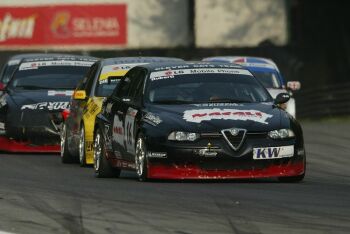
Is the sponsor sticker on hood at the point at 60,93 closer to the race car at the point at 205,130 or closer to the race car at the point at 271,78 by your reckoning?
the race car at the point at 271,78

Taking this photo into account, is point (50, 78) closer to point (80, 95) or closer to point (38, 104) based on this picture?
point (38, 104)

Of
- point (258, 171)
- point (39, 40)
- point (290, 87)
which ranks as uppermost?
point (258, 171)

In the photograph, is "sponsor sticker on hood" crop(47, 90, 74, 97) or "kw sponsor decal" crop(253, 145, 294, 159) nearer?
"kw sponsor decal" crop(253, 145, 294, 159)

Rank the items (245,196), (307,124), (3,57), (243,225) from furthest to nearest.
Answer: (3,57) < (307,124) < (245,196) < (243,225)

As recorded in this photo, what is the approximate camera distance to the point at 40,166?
61.9 ft

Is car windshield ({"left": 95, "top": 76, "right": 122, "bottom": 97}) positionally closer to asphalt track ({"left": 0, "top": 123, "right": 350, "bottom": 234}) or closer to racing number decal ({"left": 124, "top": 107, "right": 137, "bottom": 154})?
asphalt track ({"left": 0, "top": 123, "right": 350, "bottom": 234})

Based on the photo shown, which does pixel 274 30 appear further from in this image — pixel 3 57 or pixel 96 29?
pixel 3 57

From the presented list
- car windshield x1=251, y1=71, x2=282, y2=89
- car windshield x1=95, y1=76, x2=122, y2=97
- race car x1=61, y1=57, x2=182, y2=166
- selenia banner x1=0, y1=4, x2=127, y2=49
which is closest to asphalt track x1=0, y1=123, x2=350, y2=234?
race car x1=61, y1=57, x2=182, y2=166

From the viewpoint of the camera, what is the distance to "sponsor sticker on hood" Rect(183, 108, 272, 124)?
15.2 m

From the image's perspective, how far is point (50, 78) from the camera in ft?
73.1

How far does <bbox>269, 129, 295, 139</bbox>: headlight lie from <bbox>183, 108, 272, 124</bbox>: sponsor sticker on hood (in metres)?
0.16

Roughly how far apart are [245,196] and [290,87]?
1212cm

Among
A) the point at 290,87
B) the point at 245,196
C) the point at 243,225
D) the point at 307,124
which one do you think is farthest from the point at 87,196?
the point at 307,124

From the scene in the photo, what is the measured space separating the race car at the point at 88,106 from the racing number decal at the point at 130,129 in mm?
2200
